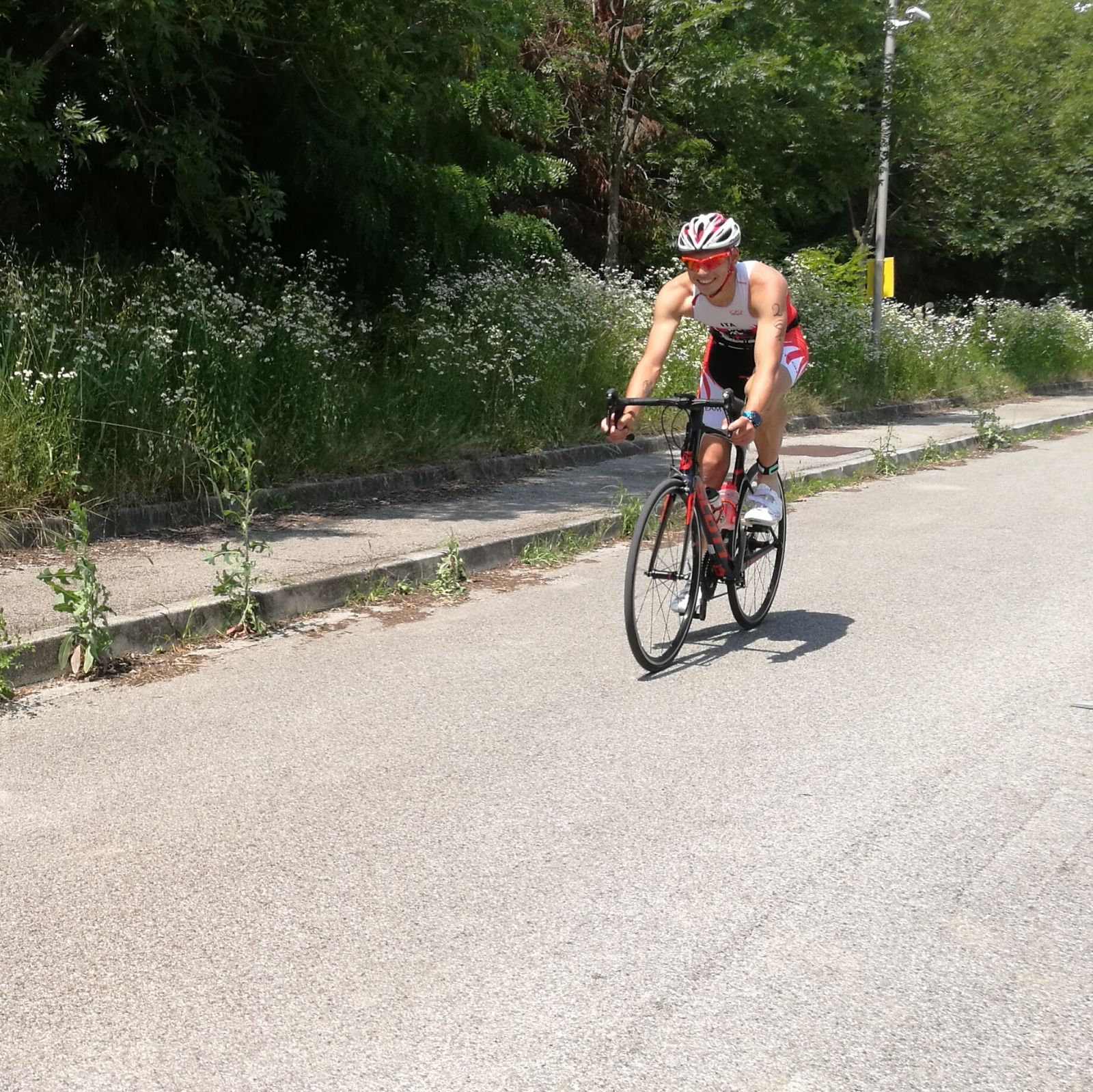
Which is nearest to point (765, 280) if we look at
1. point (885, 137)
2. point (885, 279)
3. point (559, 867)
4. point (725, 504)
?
point (725, 504)

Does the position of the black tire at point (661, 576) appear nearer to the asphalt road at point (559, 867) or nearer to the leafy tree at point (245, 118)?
the asphalt road at point (559, 867)

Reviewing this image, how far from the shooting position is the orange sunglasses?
6.17 m

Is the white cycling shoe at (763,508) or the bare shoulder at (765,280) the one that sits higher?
the bare shoulder at (765,280)

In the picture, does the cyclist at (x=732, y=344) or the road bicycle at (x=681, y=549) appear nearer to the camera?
the cyclist at (x=732, y=344)

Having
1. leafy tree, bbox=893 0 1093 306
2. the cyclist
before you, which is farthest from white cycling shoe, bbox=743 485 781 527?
leafy tree, bbox=893 0 1093 306

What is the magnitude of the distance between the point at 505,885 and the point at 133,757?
1842mm

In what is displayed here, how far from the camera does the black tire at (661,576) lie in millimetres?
6293

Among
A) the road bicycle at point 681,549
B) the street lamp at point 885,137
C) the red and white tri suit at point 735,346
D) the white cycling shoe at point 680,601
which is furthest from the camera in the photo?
the street lamp at point 885,137

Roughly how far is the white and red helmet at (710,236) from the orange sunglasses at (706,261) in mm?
37

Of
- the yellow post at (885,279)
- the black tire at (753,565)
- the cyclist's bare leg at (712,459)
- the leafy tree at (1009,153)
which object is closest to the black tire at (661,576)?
the cyclist's bare leg at (712,459)

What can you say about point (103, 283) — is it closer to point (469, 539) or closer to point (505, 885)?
point (469, 539)

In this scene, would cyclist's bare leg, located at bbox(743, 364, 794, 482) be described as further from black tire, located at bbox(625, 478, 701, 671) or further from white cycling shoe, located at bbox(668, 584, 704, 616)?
white cycling shoe, located at bbox(668, 584, 704, 616)

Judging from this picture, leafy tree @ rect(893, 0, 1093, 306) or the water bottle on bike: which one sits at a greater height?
leafy tree @ rect(893, 0, 1093, 306)

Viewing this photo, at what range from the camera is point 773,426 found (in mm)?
6758
